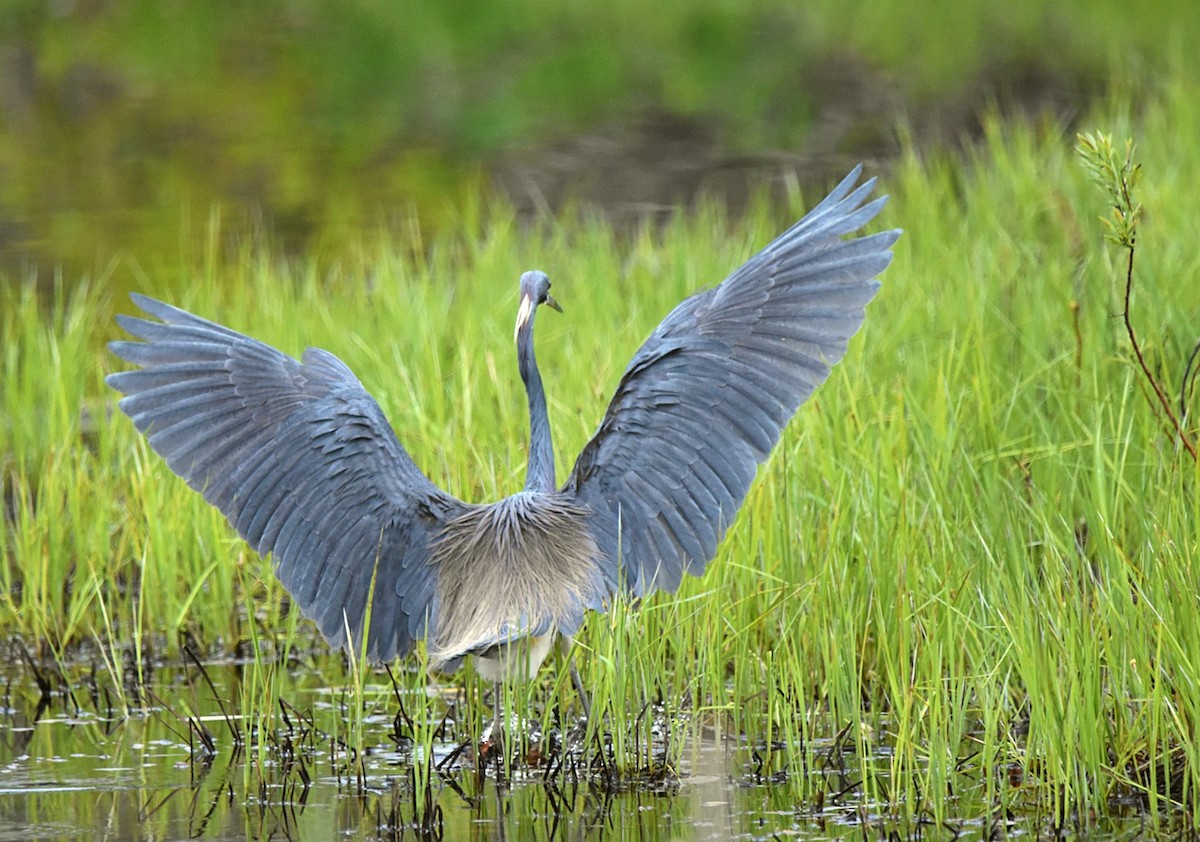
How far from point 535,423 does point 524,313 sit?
0.88ft

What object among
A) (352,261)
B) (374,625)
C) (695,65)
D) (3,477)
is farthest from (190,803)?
(695,65)

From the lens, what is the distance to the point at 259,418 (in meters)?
4.05

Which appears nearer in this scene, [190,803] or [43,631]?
[190,803]

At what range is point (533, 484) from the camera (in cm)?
414

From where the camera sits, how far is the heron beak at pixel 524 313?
4.14m

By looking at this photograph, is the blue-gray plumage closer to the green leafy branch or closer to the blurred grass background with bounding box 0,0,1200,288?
the green leafy branch

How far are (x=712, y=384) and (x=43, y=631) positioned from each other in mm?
2134

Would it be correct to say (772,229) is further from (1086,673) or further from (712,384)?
(1086,673)

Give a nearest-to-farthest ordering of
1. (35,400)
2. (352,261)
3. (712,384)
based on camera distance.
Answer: (712,384)
(35,400)
(352,261)

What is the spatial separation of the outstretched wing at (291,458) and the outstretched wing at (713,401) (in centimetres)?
42

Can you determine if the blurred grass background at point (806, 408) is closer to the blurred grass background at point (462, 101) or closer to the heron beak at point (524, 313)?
the blurred grass background at point (462, 101)

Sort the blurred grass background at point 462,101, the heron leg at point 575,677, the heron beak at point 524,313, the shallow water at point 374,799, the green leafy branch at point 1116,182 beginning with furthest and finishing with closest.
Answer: the blurred grass background at point 462,101, the heron beak at point 524,313, the heron leg at point 575,677, the green leafy branch at point 1116,182, the shallow water at point 374,799

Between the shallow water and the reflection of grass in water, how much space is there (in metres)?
0.07

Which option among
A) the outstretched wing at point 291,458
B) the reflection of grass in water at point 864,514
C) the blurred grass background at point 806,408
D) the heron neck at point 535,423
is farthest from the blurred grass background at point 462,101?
the outstretched wing at point 291,458
